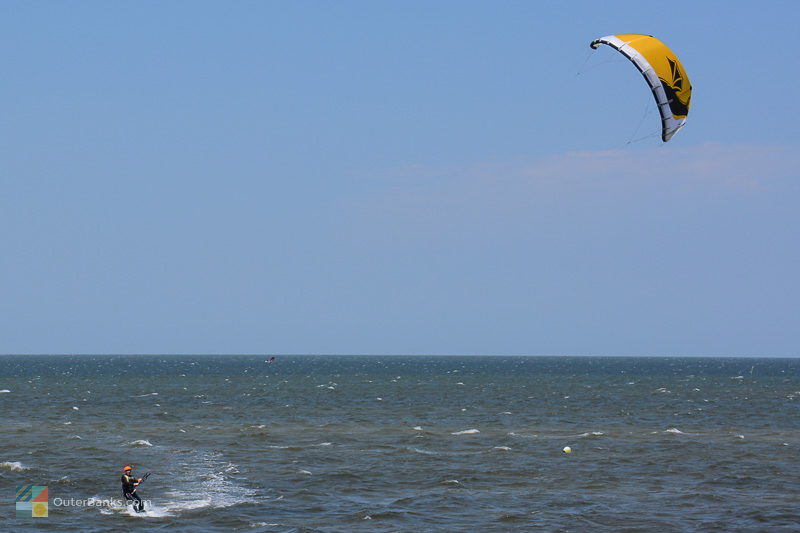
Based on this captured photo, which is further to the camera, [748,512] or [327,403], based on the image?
[327,403]

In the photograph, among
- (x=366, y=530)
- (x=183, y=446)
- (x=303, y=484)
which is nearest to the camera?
(x=366, y=530)

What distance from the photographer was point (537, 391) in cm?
11319

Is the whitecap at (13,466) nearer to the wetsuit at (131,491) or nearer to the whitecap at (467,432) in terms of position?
the wetsuit at (131,491)

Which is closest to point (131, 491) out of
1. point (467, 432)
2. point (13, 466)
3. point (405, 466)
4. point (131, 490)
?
point (131, 490)

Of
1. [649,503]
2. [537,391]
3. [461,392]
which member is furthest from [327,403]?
[649,503]

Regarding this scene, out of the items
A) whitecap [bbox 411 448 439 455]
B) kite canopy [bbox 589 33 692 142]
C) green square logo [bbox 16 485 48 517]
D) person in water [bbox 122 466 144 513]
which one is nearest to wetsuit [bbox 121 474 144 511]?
person in water [bbox 122 466 144 513]

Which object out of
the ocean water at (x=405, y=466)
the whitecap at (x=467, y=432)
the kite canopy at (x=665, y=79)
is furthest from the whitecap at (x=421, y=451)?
the kite canopy at (x=665, y=79)

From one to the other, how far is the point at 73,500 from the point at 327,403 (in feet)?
168

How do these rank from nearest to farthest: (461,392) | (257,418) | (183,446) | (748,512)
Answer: (748,512), (183,446), (257,418), (461,392)

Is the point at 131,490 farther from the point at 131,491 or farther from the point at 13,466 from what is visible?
the point at 13,466

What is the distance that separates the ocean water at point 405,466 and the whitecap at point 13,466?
6.8 inches

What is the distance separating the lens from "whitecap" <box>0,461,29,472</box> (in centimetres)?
4275

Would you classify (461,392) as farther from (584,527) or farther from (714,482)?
(584,527)

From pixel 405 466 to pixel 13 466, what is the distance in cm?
1781
